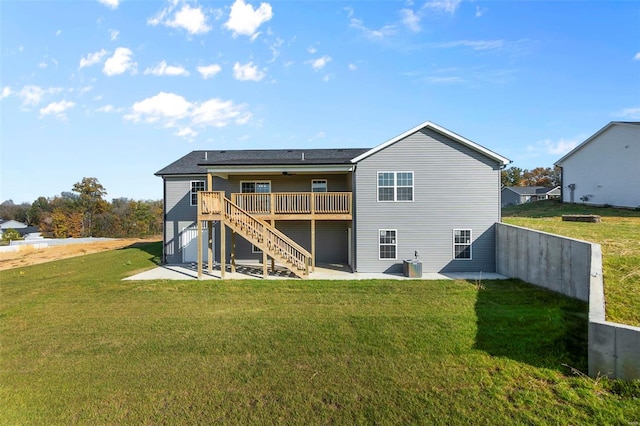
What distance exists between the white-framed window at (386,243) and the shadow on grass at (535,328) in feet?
14.4

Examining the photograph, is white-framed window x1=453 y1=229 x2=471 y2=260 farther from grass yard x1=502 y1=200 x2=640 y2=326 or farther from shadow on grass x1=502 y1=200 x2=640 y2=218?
shadow on grass x1=502 y1=200 x2=640 y2=218

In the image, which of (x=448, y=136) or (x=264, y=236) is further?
(x=448, y=136)

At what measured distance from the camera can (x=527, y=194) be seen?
159 ft

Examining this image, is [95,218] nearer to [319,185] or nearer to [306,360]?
[319,185]

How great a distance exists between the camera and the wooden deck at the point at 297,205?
13180 mm

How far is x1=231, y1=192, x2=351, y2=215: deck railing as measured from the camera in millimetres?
13317

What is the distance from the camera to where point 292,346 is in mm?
6086

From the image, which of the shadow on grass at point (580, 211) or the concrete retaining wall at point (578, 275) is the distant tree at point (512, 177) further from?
the concrete retaining wall at point (578, 275)

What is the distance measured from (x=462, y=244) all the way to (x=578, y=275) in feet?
17.1

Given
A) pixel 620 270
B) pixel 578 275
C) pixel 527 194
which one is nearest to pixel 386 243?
pixel 578 275

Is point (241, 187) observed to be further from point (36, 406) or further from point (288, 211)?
point (36, 406)

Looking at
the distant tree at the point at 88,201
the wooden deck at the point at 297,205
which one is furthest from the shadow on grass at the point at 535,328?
the distant tree at the point at 88,201

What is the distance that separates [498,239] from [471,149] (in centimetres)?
406

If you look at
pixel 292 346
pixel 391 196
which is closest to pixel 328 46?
pixel 391 196
